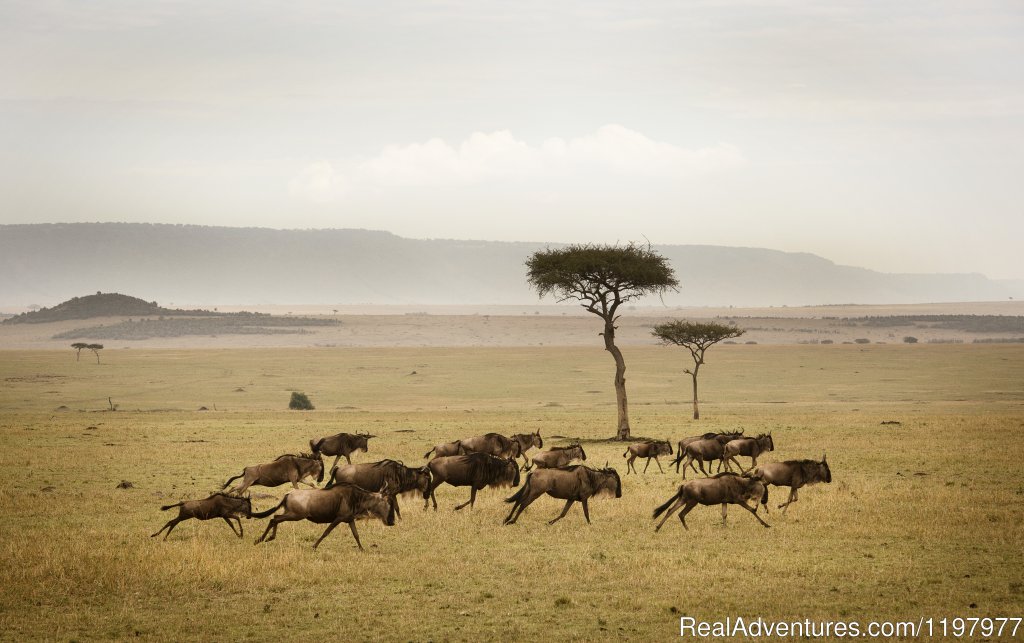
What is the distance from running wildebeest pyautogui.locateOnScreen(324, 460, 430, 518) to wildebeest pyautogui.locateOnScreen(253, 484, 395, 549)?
→ 1907mm

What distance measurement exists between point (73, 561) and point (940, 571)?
43.6 feet

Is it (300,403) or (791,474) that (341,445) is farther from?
(300,403)

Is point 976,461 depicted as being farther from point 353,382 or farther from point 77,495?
point 353,382

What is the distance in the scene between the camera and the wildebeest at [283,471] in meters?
21.0

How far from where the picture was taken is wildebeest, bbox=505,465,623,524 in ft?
62.3

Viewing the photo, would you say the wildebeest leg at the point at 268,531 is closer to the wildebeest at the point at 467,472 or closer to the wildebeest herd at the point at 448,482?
the wildebeest herd at the point at 448,482

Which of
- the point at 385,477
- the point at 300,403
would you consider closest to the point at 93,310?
the point at 300,403

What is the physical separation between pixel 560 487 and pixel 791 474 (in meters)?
5.11

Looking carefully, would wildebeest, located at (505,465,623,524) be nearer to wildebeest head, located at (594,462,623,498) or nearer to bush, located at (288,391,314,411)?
wildebeest head, located at (594,462,623,498)

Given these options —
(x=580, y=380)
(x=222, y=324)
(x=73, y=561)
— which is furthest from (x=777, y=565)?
(x=222, y=324)

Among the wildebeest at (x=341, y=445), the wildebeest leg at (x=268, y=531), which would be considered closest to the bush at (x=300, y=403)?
the wildebeest at (x=341, y=445)

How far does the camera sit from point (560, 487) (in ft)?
62.8

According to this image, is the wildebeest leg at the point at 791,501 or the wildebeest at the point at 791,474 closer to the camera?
the wildebeest leg at the point at 791,501

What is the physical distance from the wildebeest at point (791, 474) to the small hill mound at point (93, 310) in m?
142
